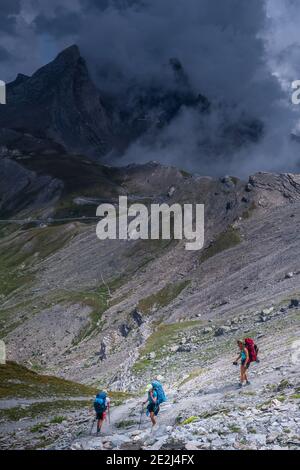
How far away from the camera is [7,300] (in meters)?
177

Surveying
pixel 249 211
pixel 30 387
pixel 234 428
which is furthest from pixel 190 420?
pixel 249 211

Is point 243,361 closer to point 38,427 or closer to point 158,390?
point 158,390

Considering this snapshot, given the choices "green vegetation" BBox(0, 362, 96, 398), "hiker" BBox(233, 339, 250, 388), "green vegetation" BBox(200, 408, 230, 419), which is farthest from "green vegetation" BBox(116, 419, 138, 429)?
"green vegetation" BBox(0, 362, 96, 398)

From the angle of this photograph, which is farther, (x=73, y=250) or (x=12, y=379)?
(x=73, y=250)

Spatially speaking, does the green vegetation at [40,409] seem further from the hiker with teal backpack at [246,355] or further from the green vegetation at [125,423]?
the hiker with teal backpack at [246,355]

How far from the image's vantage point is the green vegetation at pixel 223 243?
5138 inches

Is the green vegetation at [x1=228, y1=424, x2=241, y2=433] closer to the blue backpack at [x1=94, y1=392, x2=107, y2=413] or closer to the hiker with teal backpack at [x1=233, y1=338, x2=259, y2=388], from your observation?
the blue backpack at [x1=94, y1=392, x2=107, y2=413]

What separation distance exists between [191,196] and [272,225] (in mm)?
59364

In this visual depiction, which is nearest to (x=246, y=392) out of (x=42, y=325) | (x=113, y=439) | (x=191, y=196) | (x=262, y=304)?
(x=113, y=439)

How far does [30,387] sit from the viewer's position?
58.8 m

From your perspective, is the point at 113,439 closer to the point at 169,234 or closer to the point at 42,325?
the point at 42,325

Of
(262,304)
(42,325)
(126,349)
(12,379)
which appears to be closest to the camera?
(12,379)

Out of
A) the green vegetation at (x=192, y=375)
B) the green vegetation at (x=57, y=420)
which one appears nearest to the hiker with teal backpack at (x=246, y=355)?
the green vegetation at (x=57, y=420)

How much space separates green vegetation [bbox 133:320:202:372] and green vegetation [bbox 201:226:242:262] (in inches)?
1515
